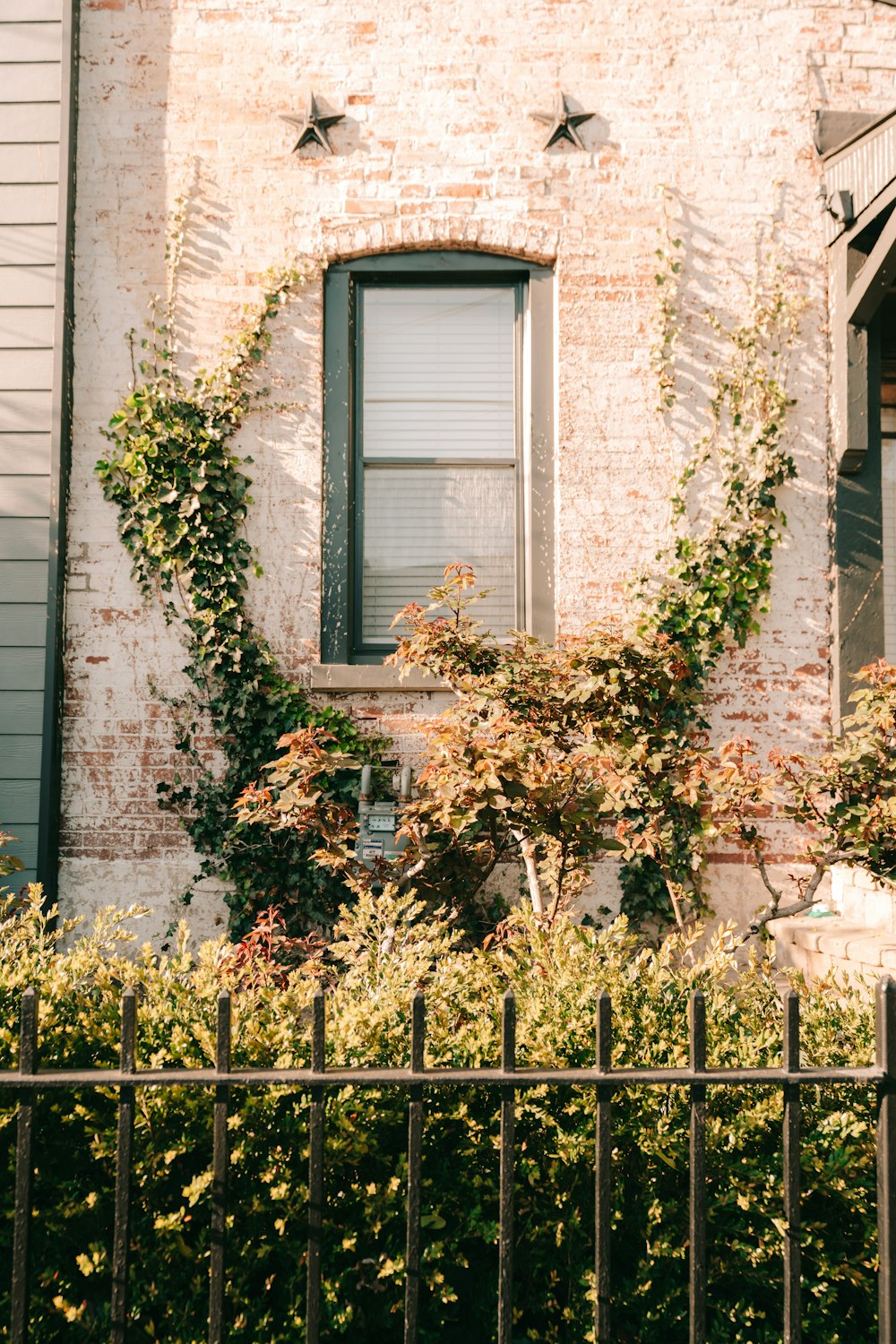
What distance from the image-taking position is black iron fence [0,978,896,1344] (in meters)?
2.16

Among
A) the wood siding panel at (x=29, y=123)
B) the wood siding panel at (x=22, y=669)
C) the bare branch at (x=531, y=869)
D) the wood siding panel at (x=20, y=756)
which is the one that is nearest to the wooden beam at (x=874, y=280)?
the bare branch at (x=531, y=869)

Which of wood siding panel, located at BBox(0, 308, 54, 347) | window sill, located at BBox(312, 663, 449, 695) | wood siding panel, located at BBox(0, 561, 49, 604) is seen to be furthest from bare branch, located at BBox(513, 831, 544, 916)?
wood siding panel, located at BBox(0, 308, 54, 347)

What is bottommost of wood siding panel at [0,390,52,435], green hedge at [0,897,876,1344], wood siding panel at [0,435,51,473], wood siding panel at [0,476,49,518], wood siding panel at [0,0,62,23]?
green hedge at [0,897,876,1344]

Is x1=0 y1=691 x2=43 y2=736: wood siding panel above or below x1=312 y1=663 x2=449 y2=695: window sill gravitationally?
below

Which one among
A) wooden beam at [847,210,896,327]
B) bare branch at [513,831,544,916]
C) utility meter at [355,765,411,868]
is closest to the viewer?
bare branch at [513,831,544,916]

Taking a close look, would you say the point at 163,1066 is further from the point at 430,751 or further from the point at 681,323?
the point at 681,323

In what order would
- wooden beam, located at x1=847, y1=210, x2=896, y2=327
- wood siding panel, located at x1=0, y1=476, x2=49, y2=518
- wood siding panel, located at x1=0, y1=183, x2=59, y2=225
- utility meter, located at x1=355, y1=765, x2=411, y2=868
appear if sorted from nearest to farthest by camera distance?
utility meter, located at x1=355, y1=765, x2=411, y2=868 < wooden beam, located at x1=847, y1=210, x2=896, y2=327 < wood siding panel, located at x1=0, y1=476, x2=49, y2=518 < wood siding panel, located at x1=0, y1=183, x2=59, y2=225

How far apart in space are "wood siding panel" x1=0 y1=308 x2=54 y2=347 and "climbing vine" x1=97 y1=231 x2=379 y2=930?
54 centimetres

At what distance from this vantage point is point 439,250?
5559 millimetres

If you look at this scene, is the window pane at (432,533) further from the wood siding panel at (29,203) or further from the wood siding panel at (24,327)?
the wood siding panel at (29,203)

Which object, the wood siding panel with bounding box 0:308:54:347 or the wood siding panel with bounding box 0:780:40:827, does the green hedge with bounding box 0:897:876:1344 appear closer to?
the wood siding panel with bounding box 0:780:40:827

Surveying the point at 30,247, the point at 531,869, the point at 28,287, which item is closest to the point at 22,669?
the point at 28,287

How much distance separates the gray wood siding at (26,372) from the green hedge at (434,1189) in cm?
292

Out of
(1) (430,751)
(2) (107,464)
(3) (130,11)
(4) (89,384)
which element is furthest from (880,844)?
(3) (130,11)
